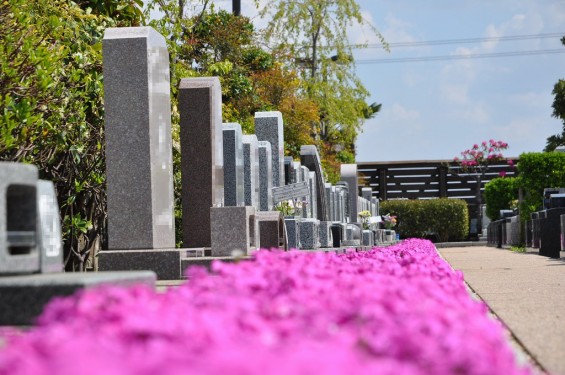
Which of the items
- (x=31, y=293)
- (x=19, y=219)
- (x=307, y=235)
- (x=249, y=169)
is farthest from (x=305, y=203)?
(x=31, y=293)

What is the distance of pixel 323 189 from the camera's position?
17.5 m

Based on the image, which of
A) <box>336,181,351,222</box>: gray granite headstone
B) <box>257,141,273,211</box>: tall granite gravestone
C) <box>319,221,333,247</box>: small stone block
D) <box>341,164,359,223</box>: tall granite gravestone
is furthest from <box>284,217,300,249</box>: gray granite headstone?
<box>341,164,359,223</box>: tall granite gravestone

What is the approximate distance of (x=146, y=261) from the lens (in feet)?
25.2

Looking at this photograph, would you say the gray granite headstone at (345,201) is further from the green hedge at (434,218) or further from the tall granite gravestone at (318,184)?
the green hedge at (434,218)

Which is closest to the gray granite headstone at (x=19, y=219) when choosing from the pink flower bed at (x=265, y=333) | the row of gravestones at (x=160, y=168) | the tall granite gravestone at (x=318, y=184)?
the pink flower bed at (x=265, y=333)

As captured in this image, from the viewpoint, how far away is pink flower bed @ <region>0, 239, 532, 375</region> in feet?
5.78

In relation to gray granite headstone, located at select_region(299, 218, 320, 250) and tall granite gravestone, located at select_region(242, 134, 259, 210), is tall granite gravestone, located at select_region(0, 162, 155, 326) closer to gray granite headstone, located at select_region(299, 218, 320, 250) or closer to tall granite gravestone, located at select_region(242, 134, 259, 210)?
tall granite gravestone, located at select_region(242, 134, 259, 210)

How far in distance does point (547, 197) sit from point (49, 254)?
55.1ft

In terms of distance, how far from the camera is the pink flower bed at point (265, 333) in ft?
5.78

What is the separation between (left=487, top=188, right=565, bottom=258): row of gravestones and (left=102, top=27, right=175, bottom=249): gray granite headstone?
10.00m

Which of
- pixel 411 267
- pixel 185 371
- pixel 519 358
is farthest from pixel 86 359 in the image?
pixel 411 267

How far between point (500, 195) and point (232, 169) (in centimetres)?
2626

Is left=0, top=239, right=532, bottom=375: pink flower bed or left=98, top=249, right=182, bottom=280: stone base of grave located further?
left=98, top=249, right=182, bottom=280: stone base of grave

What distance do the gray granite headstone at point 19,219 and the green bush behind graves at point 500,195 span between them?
30.9m
